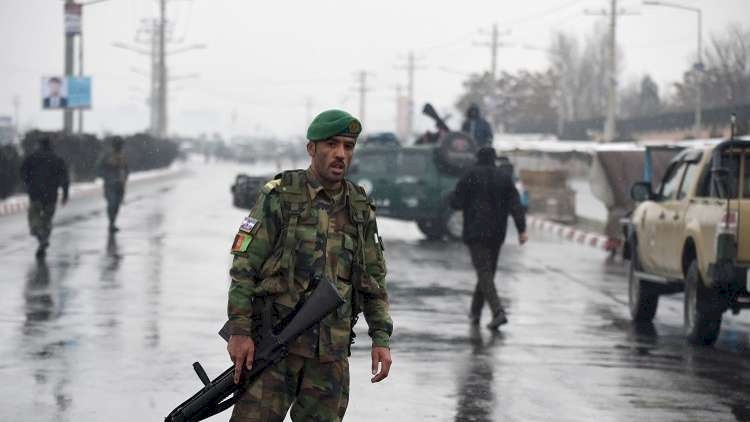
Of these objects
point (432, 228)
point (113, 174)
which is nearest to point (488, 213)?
point (113, 174)

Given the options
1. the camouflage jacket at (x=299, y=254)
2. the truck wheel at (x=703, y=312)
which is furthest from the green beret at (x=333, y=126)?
the truck wheel at (x=703, y=312)

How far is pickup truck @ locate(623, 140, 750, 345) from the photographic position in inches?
506

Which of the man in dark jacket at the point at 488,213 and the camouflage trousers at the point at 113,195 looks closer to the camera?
the man in dark jacket at the point at 488,213

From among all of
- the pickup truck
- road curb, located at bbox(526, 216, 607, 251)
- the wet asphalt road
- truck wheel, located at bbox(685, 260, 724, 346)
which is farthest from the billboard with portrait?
truck wheel, located at bbox(685, 260, 724, 346)

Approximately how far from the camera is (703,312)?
1349 cm

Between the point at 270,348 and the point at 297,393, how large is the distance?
279 millimetres

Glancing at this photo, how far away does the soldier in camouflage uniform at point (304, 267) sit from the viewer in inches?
234

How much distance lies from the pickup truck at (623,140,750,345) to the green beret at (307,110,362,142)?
731cm

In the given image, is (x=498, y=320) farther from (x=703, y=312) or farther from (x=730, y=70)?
(x=730, y=70)

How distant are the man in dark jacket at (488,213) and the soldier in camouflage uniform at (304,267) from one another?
8.26m

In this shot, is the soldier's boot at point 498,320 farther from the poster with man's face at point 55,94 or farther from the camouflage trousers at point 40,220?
the poster with man's face at point 55,94

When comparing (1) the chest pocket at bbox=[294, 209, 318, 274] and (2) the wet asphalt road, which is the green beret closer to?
(1) the chest pocket at bbox=[294, 209, 318, 274]

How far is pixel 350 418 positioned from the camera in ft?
30.2

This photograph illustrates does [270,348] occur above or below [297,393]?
above
